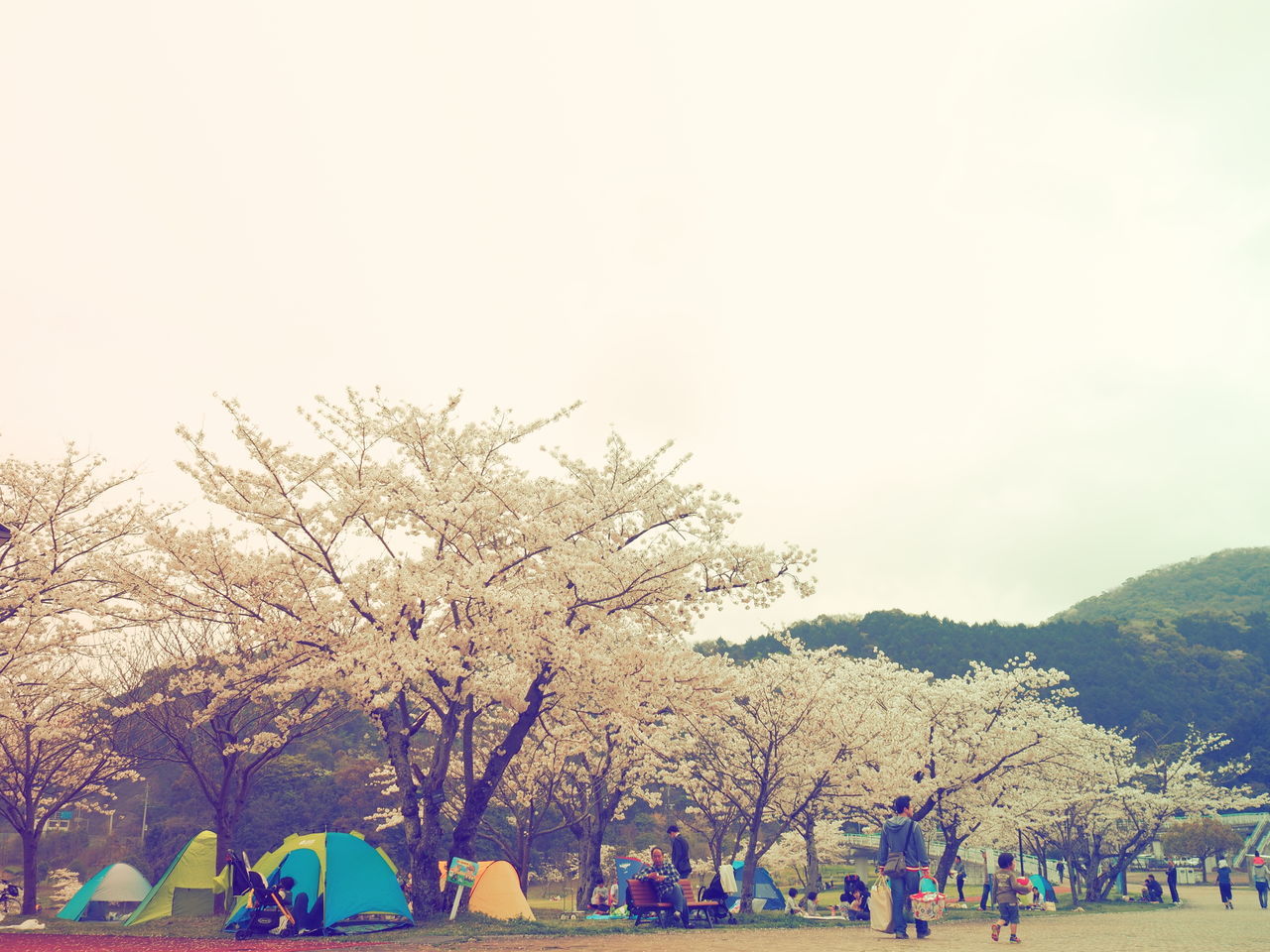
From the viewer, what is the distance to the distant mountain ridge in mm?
89125

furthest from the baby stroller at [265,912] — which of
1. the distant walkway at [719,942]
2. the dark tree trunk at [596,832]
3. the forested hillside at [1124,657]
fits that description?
the forested hillside at [1124,657]

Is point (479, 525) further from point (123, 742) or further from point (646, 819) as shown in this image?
point (646, 819)

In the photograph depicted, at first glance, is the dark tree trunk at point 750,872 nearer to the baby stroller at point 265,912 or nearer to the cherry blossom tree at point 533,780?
the cherry blossom tree at point 533,780

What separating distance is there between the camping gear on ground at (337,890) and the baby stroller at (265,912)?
171mm

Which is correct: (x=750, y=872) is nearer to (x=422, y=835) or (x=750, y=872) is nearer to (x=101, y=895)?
(x=422, y=835)

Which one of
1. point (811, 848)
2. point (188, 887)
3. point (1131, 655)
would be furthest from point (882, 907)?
point (1131, 655)

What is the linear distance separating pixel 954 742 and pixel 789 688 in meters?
5.79

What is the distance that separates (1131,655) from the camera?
219ft

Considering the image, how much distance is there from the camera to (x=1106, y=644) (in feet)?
222

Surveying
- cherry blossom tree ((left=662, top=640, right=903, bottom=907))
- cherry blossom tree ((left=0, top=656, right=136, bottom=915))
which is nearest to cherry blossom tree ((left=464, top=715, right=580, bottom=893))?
cherry blossom tree ((left=662, top=640, right=903, bottom=907))

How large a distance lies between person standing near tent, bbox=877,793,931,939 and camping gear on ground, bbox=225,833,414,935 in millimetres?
7309

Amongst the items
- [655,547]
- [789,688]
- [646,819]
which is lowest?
[646,819]

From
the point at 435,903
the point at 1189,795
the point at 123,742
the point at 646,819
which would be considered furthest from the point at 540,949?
the point at 646,819

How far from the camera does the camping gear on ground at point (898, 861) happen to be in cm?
1155
